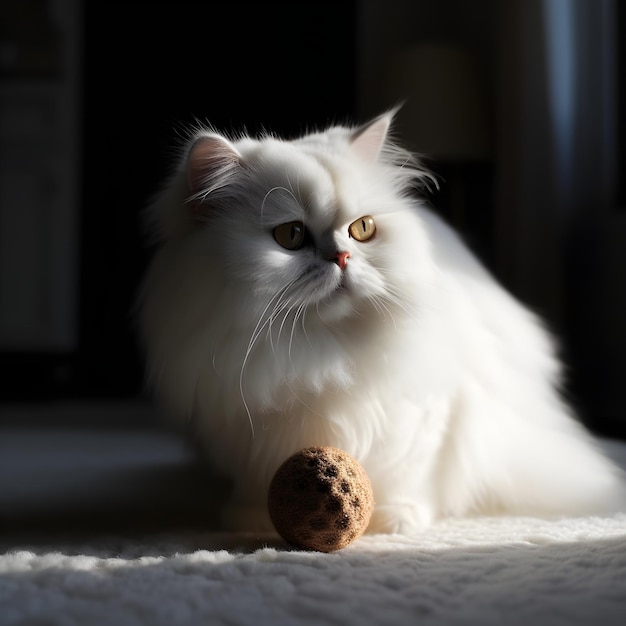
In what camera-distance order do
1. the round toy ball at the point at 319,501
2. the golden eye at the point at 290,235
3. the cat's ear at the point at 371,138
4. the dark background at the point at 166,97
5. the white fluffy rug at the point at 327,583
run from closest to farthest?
the white fluffy rug at the point at 327,583, the round toy ball at the point at 319,501, the golden eye at the point at 290,235, the cat's ear at the point at 371,138, the dark background at the point at 166,97

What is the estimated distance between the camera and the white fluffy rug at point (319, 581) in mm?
685

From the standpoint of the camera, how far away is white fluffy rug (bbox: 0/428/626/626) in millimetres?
685

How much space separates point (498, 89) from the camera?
10.5ft

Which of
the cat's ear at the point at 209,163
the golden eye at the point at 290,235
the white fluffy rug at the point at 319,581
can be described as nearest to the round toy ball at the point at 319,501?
the white fluffy rug at the point at 319,581

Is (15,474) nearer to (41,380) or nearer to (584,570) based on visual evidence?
(584,570)

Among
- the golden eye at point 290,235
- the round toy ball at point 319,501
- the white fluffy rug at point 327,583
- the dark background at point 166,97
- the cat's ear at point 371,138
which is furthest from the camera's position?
the dark background at point 166,97

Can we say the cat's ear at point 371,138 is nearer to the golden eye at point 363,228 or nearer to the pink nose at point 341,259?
the golden eye at point 363,228

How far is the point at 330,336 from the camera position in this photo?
1.02 meters

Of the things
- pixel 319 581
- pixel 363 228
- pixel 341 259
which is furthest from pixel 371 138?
pixel 319 581

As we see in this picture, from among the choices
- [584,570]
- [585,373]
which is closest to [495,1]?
[585,373]

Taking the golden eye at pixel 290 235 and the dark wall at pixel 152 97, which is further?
the dark wall at pixel 152 97

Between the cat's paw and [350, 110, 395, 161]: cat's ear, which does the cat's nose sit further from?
the cat's paw

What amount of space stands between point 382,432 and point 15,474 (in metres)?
0.94

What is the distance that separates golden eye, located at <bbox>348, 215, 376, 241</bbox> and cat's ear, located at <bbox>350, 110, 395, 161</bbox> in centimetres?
14
